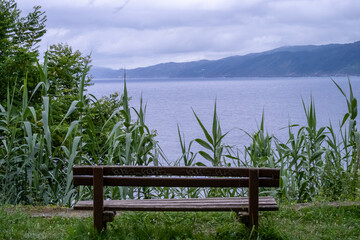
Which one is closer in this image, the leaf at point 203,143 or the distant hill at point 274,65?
the leaf at point 203,143

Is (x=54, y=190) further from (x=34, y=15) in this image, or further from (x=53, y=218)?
(x=34, y=15)

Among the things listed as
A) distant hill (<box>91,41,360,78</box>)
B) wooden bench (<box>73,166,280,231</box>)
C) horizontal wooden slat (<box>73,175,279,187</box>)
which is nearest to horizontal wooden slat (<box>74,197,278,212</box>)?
wooden bench (<box>73,166,280,231</box>)

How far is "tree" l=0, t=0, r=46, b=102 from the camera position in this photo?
24.8 feet

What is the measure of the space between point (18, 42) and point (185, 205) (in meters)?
7.49

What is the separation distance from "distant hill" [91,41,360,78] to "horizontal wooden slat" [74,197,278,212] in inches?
2252

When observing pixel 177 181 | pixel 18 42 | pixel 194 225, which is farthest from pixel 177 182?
pixel 18 42

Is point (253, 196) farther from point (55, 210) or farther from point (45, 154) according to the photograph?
point (45, 154)

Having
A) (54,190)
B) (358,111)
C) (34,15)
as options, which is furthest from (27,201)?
(34,15)

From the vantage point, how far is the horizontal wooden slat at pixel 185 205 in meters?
3.40

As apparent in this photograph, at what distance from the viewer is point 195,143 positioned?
5.51m

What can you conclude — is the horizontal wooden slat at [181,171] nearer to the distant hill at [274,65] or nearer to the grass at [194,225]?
the grass at [194,225]

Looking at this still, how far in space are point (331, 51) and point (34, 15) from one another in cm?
6178

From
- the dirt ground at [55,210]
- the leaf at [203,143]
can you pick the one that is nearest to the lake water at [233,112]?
the leaf at [203,143]

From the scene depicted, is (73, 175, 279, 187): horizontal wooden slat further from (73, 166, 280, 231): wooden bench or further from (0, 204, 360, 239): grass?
(0, 204, 360, 239): grass
